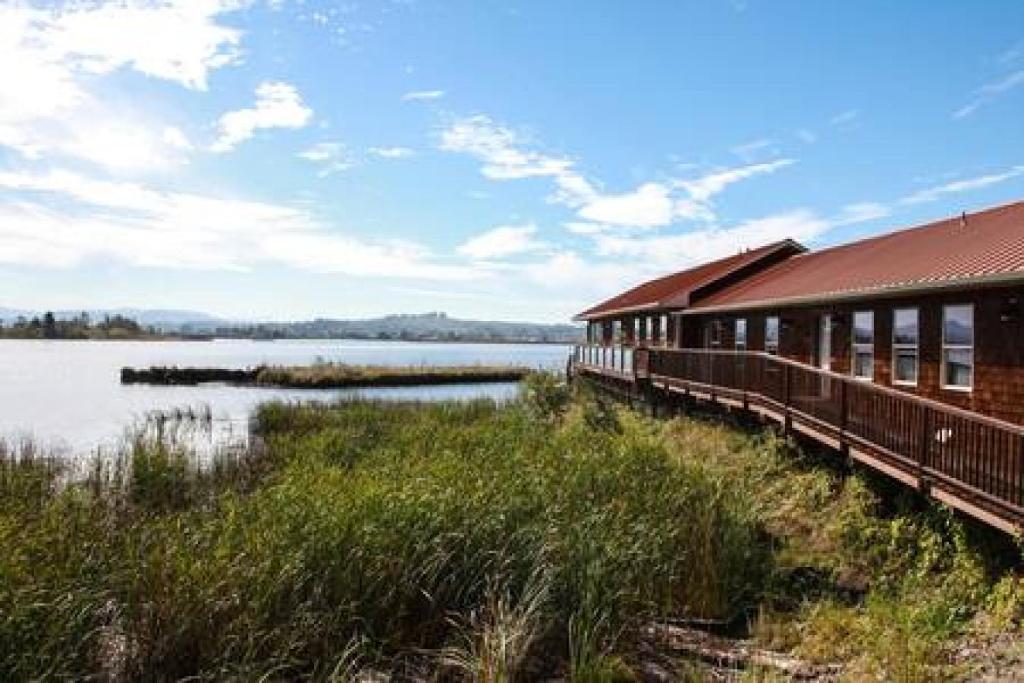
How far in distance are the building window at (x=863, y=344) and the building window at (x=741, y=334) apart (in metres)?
6.46

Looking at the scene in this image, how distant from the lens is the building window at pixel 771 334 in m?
22.0

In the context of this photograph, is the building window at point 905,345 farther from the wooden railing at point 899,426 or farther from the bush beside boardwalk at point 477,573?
the bush beside boardwalk at point 477,573

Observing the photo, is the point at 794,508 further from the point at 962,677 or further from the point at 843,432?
the point at 962,677

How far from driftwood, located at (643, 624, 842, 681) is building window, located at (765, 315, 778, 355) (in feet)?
40.1

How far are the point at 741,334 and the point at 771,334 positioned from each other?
2150mm

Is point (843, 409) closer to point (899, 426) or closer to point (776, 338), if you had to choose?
point (899, 426)

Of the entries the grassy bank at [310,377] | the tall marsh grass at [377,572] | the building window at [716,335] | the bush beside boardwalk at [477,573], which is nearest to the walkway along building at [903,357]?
the building window at [716,335]

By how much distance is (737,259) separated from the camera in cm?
3366

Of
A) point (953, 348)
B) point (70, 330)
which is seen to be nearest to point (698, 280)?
point (953, 348)

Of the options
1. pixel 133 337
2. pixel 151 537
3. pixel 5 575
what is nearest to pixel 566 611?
pixel 151 537

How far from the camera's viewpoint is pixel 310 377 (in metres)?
65.1

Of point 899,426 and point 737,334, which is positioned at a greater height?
point 737,334

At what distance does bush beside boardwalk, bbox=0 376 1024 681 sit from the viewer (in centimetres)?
767

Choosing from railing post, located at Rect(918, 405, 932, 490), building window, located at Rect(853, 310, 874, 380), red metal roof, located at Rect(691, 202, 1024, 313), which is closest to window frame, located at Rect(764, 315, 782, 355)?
red metal roof, located at Rect(691, 202, 1024, 313)
